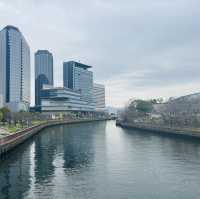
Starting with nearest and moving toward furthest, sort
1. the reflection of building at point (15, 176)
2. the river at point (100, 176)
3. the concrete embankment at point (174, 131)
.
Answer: the river at point (100, 176) → the reflection of building at point (15, 176) → the concrete embankment at point (174, 131)

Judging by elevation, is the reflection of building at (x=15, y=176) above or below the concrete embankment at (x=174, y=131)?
below

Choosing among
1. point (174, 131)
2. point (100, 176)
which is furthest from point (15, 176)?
point (174, 131)

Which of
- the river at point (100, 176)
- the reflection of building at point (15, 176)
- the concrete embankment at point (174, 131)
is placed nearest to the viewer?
the river at point (100, 176)

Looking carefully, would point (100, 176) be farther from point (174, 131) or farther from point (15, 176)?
point (174, 131)

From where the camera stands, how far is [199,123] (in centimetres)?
11562

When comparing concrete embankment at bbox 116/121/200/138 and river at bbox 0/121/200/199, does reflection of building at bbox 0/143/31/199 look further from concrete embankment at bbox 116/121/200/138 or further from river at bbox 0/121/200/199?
concrete embankment at bbox 116/121/200/138

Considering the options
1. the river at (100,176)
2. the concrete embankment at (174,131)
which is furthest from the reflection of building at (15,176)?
the concrete embankment at (174,131)

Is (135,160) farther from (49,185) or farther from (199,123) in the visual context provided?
(199,123)

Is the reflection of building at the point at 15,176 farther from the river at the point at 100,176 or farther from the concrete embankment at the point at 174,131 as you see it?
the concrete embankment at the point at 174,131

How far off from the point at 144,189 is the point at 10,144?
1670 inches

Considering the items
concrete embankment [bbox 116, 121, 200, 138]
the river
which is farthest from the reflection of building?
concrete embankment [bbox 116, 121, 200, 138]

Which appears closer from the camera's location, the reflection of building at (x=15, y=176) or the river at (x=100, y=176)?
the river at (x=100, y=176)

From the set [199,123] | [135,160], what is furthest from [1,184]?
[199,123]

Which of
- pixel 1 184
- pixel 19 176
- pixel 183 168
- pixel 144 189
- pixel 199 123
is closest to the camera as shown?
pixel 144 189
